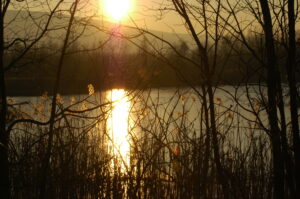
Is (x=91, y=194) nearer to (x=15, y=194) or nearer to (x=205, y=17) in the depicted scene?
(x=15, y=194)

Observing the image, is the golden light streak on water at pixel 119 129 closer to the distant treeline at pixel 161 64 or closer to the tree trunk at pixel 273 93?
the distant treeline at pixel 161 64

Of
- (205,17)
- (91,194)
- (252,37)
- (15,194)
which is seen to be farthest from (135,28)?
(15,194)

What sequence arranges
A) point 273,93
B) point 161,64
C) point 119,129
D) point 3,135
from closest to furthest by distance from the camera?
point 273,93
point 3,135
point 161,64
point 119,129

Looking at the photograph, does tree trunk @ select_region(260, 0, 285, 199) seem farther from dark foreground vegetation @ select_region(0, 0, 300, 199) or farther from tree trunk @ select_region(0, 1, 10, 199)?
tree trunk @ select_region(0, 1, 10, 199)

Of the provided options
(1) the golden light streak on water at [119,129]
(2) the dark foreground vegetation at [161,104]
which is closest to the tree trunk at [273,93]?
(2) the dark foreground vegetation at [161,104]

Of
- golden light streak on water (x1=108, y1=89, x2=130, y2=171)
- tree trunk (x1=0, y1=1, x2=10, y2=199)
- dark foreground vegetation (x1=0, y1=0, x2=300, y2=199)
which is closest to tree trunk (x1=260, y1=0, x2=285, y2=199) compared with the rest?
dark foreground vegetation (x1=0, y1=0, x2=300, y2=199)

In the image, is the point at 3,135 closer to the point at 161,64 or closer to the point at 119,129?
the point at 161,64

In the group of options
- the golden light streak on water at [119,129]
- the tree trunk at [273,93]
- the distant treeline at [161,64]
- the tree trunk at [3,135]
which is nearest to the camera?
the tree trunk at [273,93]

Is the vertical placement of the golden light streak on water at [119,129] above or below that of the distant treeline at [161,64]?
below

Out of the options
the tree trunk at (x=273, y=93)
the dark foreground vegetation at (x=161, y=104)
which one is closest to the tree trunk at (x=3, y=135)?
the dark foreground vegetation at (x=161, y=104)

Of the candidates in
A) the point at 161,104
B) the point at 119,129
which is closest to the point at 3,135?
the point at 161,104

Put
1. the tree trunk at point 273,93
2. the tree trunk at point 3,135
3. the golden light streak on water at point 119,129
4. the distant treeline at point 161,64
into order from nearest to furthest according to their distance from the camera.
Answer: the tree trunk at point 273,93
the distant treeline at point 161,64
the tree trunk at point 3,135
the golden light streak on water at point 119,129

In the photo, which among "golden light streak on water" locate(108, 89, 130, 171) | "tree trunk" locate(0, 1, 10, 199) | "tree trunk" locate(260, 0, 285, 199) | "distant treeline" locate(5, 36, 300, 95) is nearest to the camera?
"tree trunk" locate(260, 0, 285, 199)

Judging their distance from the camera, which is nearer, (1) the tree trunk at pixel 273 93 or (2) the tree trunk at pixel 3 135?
(1) the tree trunk at pixel 273 93
